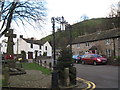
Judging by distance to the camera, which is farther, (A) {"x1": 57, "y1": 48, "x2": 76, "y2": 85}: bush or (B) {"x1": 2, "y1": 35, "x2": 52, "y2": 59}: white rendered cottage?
(B) {"x1": 2, "y1": 35, "x2": 52, "y2": 59}: white rendered cottage

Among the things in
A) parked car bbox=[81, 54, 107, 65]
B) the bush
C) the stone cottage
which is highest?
the stone cottage

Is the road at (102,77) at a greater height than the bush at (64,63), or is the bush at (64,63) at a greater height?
the bush at (64,63)

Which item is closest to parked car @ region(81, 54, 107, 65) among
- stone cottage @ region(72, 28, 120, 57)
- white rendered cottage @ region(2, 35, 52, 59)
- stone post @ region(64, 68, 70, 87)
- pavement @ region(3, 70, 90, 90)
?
stone cottage @ region(72, 28, 120, 57)

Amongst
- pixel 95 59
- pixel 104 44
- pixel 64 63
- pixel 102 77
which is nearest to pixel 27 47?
pixel 104 44

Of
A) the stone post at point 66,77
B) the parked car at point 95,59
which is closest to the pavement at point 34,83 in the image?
the stone post at point 66,77

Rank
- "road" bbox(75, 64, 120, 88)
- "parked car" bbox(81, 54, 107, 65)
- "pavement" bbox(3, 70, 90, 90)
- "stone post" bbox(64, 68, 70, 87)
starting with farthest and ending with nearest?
"parked car" bbox(81, 54, 107, 65), "road" bbox(75, 64, 120, 88), "pavement" bbox(3, 70, 90, 90), "stone post" bbox(64, 68, 70, 87)

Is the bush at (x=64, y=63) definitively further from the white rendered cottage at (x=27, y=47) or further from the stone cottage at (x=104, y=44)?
the white rendered cottage at (x=27, y=47)

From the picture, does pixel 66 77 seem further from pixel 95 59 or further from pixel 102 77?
pixel 95 59

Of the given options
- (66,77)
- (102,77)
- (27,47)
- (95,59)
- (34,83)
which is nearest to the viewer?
(66,77)

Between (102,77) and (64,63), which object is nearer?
(64,63)

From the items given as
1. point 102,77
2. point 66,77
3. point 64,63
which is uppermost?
point 64,63

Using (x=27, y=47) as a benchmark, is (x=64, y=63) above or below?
below

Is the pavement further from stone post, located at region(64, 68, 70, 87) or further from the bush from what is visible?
the bush

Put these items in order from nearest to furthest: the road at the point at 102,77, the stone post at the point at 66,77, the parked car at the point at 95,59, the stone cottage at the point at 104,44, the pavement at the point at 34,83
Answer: the stone post at the point at 66,77 → the pavement at the point at 34,83 → the road at the point at 102,77 → the parked car at the point at 95,59 → the stone cottage at the point at 104,44
